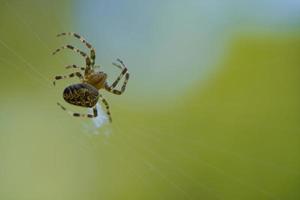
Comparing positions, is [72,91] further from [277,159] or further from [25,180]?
[277,159]

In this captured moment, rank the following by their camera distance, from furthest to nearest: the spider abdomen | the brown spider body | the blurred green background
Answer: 1. the blurred green background
2. the brown spider body
3. the spider abdomen

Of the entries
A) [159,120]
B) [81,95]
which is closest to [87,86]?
[81,95]

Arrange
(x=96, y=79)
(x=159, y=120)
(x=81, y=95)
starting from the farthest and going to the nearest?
(x=159, y=120), (x=96, y=79), (x=81, y=95)

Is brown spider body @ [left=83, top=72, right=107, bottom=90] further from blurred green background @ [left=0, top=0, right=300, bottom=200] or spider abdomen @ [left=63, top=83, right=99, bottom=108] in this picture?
blurred green background @ [left=0, top=0, right=300, bottom=200]

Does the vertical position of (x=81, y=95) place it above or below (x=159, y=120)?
below

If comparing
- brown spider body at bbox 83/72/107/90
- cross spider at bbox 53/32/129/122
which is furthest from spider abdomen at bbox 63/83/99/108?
brown spider body at bbox 83/72/107/90

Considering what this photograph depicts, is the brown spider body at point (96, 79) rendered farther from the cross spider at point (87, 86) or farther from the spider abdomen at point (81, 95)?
the spider abdomen at point (81, 95)

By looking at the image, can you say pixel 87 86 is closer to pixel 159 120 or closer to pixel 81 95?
pixel 81 95
